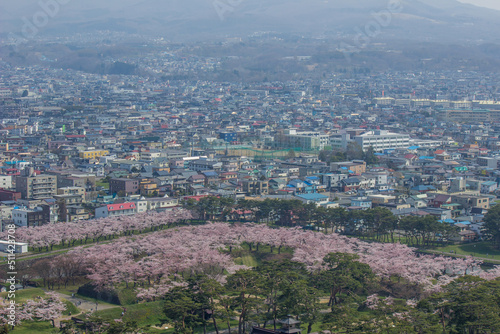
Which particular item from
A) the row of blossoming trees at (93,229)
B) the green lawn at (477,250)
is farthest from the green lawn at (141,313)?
the green lawn at (477,250)

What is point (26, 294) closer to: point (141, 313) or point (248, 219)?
point (141, 313)

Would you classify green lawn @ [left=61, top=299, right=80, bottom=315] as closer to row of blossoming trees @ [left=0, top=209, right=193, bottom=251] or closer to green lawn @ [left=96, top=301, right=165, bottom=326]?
green lawn @ [left=96, top=301, right=165, bottom=326]

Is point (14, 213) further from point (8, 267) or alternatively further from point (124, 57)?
point (124, 57)

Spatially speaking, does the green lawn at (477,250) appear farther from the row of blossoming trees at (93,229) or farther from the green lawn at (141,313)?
the green lawn at (141,313)

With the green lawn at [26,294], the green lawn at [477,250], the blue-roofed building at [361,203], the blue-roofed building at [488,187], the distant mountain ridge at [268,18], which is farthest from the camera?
the distant mountain ridge at [268,18]

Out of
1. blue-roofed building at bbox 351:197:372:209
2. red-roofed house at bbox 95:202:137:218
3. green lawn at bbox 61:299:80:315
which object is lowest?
green lawn at bbox 61:299:80:315

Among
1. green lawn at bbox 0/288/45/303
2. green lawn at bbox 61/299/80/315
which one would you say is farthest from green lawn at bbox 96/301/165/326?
green lawn at bbox 0/288/45/303

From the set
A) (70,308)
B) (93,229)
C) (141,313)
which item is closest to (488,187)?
(93,229)
